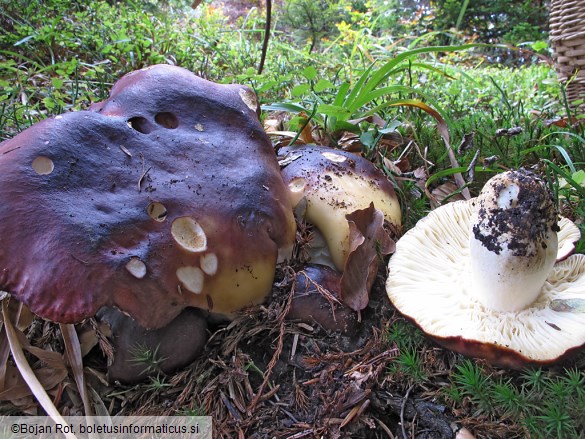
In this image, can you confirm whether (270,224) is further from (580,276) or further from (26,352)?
(580,276)

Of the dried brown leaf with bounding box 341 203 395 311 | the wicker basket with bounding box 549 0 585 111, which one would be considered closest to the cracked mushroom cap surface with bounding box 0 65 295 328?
the dried brown leaf with bounding box 341 203 395 311

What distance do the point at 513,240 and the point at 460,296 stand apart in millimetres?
281

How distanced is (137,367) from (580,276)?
1520 millimetres

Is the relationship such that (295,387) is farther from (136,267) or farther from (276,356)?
(136,267)

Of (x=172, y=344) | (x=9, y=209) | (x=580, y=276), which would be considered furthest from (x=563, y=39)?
(x=9, y=209)

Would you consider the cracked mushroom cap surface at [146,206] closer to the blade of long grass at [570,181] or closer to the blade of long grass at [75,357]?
the blade of long grass at [75,357]

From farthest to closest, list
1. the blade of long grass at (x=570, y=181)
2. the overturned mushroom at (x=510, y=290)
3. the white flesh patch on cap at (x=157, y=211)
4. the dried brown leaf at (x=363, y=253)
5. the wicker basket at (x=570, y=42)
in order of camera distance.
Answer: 1. the wicker basket at (x=570, y=42)
2. the blade of long grass at (x=570, y=181)
3. the dried brown leaf at (x=363, y=253)
4. the white flesh patch on cap at (x=157, y=211)
5. the overturned mushroom at (x=510, y=290)

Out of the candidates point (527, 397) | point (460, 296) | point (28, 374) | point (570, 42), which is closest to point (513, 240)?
point (460, 296)

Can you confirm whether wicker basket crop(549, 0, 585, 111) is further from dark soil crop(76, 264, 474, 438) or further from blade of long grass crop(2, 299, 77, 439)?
blade of long grass crop(2, 299, 77, 439)

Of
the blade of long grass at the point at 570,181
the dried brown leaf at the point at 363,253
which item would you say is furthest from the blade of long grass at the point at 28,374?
the blade of long grass at the point at 570,181

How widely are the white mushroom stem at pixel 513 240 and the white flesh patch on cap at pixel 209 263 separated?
0.85 m

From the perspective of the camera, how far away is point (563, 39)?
9.71ft

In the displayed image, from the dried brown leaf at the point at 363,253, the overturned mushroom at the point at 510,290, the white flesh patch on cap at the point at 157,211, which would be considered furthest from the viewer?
the dried brown leaf at the point at 363,253

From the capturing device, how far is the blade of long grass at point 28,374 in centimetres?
132
